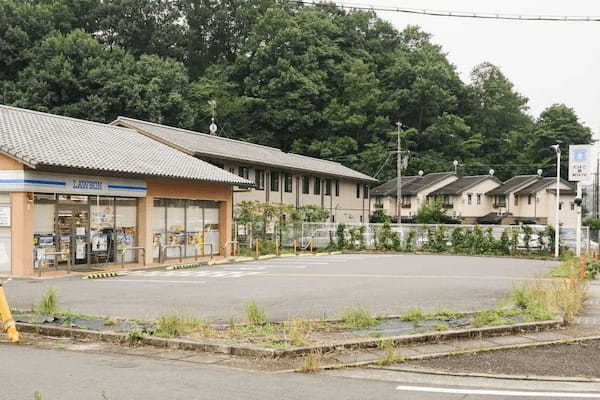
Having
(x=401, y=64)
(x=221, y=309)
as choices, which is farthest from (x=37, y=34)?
(x=221, y=309)

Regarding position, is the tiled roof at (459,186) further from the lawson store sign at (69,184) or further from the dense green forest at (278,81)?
the lawson store sign at (69,184)

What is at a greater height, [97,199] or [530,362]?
[97,199]

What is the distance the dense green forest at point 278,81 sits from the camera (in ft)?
158

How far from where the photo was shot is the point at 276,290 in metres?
14.7

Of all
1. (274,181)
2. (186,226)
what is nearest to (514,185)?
(274,181)

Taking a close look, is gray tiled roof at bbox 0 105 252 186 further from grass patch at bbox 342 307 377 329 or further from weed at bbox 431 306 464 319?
weed at bbox 431 306 464 319

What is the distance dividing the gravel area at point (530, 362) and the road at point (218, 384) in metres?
0.42

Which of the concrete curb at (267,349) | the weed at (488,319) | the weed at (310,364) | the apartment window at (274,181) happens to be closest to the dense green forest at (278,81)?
the apartment window at (274,181)

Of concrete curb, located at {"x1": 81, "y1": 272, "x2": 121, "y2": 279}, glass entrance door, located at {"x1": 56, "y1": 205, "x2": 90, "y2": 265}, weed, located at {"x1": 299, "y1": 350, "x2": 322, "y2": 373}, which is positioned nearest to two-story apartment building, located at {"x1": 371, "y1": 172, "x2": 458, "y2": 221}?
glass entrance door, located at {"x1": 56, "y1": 205, "x2": 90, "y2": 265}

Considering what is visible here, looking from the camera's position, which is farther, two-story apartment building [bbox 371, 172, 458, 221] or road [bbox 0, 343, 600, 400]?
two-story apartment building [bbox 371, 172, 458, 221]

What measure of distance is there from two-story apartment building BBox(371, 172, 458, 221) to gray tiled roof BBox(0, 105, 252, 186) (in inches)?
1350

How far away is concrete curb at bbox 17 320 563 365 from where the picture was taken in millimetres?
7633

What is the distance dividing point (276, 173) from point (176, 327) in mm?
31309

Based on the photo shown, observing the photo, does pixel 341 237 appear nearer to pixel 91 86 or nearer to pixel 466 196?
pixel 91 86
